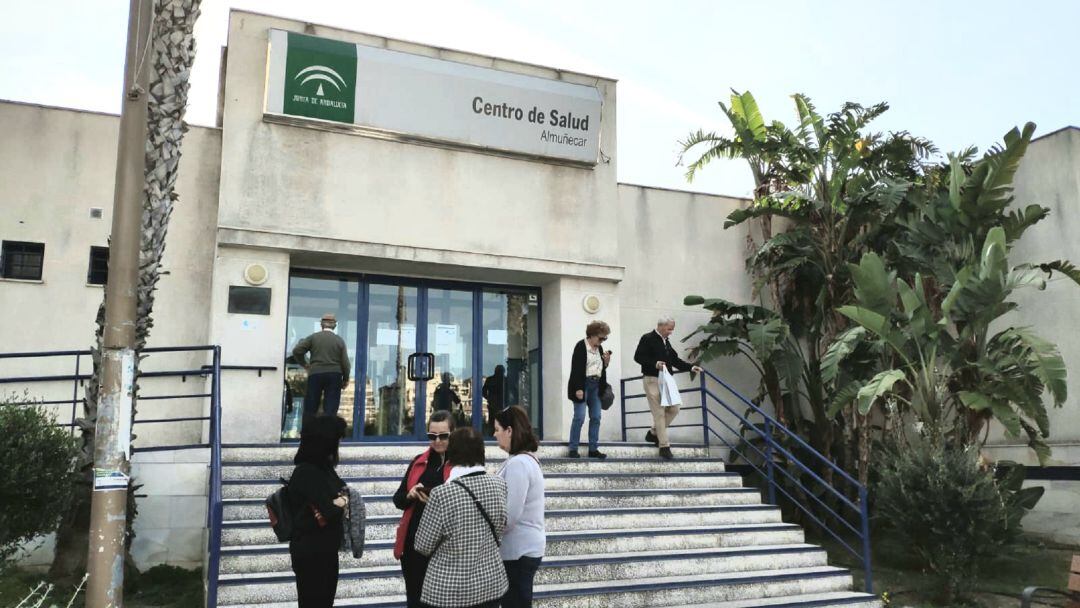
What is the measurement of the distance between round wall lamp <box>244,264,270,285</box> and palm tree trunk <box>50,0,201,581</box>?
2.43m

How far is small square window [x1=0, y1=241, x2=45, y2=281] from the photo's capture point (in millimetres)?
10523

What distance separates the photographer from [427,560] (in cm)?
465

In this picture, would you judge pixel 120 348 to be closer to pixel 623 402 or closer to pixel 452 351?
pixel 452 351

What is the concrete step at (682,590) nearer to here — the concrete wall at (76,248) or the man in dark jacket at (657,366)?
the man in dark jacket at (657,366)

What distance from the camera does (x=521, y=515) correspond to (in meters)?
5.00

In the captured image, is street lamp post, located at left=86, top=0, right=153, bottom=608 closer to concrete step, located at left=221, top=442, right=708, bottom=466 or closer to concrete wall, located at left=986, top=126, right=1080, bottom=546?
concrete step, located at left=221, top=442, right=708, bottom=466

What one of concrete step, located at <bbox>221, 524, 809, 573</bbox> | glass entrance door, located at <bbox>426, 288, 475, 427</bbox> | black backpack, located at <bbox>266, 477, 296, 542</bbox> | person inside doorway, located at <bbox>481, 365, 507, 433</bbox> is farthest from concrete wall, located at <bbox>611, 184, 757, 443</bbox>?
black backpack, located at <bbox>266, 477, 296, 542</bbox>

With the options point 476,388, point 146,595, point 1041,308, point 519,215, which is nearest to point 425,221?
point 519,215

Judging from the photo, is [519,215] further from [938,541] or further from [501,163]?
[938,541]

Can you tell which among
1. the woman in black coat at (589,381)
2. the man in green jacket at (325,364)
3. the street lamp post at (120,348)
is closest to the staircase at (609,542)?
the woman in black coat at (589,381)

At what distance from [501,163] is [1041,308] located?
8533mm

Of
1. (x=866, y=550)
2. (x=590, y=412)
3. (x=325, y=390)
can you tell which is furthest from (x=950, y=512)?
(x=325, y=390)

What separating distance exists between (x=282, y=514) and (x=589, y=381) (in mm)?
6052

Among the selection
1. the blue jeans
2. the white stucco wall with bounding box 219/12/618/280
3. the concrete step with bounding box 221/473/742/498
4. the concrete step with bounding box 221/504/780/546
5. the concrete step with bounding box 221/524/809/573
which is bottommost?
the concrete step with bounding box 221/524/809/573
